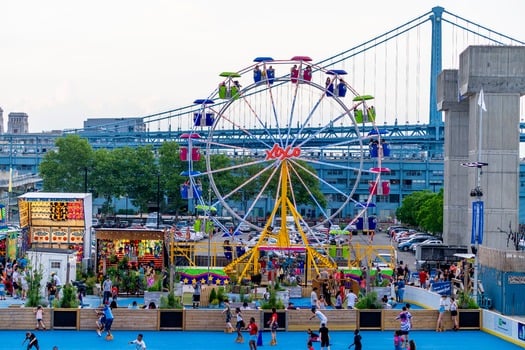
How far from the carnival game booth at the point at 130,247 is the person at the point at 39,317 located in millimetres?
14170

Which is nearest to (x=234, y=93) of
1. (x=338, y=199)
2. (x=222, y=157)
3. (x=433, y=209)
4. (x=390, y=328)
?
(x=390, y=328)

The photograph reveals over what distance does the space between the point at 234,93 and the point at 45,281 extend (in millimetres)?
13855

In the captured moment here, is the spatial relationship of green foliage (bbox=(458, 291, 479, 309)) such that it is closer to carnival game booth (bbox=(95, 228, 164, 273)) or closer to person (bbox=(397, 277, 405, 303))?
person (bbox=(397, 277, 405, 303))

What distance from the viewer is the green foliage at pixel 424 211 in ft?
290

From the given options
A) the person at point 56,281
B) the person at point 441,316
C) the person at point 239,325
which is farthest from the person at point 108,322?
the person at point 441,316

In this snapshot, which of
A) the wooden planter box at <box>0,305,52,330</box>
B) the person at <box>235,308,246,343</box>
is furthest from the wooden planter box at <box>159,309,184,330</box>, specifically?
the wooden planter box at <box>0,305,52,330</box>

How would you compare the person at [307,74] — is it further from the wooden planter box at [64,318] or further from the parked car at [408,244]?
the parked car at [408,244]

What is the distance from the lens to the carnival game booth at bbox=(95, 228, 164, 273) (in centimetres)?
5081

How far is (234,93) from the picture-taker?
53.2 m

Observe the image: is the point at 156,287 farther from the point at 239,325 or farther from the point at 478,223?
the point at 478,223

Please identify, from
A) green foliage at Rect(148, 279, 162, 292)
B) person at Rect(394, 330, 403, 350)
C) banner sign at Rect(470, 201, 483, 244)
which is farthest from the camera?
green foliage at Rect(148, 279, 162, 292)

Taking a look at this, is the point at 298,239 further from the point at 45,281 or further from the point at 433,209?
the point at 45,281

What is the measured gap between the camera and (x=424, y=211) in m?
93.6

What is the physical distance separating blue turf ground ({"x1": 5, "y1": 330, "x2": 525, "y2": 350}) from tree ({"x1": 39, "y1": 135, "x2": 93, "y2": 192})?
77.3 meters
